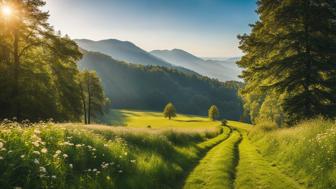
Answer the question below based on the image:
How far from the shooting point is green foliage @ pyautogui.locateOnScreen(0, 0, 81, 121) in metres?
27.8

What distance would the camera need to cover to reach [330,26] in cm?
2456

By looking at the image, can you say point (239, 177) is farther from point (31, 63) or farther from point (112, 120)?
point (112, 120)

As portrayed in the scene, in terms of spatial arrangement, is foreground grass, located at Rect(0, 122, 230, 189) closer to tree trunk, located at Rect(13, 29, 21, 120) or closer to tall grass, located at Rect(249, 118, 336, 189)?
tall grass, located at Rect(249, 118, 336, 189)

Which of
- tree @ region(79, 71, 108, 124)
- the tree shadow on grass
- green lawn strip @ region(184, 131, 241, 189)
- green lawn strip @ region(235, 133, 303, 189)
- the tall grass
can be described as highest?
tree @ region(79, 71, 108, 124)

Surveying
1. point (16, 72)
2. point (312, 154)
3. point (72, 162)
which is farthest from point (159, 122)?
point (72, 162)

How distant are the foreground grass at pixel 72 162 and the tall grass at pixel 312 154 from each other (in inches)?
219

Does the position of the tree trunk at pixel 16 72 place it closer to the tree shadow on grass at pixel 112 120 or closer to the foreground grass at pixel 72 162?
the foreground grass at pixel 72 162

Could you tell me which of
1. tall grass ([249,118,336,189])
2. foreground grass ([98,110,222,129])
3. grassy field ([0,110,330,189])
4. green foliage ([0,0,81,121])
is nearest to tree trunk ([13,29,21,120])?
green foliage ([0,0,81,121])

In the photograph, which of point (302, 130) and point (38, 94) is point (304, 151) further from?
point (38, 94)

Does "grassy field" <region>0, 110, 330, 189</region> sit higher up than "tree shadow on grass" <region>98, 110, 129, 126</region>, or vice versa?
"grassy field" <region>0, 110, 330, 189</region>

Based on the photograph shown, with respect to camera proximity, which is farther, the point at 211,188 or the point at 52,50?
the point at 52,50

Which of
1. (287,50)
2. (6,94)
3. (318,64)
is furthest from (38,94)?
(318,64)

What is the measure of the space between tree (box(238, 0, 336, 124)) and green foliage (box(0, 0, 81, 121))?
1864 cm

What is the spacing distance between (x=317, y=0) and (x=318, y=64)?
5.51 metres
